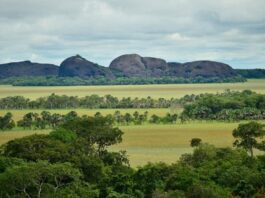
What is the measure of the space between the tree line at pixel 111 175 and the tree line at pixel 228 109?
50.1 m

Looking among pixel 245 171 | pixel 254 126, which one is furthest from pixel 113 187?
pixel 254 126

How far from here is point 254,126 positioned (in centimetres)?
4212

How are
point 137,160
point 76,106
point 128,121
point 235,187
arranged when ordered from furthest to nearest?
point 76,106 < point 128,121 < point 137,160 < point 235,187

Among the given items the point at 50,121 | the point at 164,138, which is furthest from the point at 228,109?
the point at 164,138

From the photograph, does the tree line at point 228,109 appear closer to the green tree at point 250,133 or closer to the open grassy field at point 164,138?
the open grassy field at point 164,138

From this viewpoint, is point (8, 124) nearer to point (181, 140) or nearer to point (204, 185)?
point (181, 140)

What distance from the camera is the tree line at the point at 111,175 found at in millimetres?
24391

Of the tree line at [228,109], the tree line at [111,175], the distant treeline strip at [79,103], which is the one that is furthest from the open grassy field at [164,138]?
the distant treeline strip at [79,103]

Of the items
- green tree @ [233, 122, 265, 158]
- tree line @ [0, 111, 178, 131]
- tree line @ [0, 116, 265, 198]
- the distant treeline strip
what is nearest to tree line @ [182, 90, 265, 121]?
tree line @ [0, 111, 178, 131]

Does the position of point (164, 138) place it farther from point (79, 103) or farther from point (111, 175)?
point (79, 103)

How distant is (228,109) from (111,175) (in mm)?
68053

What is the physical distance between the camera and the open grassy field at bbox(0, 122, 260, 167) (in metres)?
50.4

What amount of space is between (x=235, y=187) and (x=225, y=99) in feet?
252

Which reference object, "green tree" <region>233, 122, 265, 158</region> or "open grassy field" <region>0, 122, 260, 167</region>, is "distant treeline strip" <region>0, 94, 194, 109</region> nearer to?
"open grassy field" <region>0, 122, 260, 167</region>
